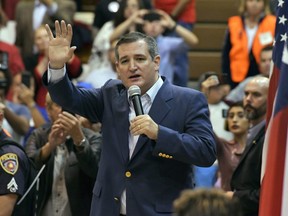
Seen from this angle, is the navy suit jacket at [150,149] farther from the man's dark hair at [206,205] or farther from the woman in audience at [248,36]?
the woman in audience at [248,36]

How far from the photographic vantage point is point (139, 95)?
4703 millimetres

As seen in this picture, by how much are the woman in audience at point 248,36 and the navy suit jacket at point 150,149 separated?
4325 mm

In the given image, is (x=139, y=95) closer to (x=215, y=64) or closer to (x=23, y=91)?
(x=23, y=91)

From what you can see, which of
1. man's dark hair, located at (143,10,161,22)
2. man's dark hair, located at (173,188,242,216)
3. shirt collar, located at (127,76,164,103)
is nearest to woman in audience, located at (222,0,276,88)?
man's dark hair, located at (143,10,161,22)

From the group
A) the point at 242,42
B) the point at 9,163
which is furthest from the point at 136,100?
the point at 242,42

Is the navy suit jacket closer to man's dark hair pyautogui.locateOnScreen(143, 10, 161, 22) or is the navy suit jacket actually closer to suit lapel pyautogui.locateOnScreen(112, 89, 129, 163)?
suit lapel pyautogui.locateOnScreen(112, 89, 129, 163)

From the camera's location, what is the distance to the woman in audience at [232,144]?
Result: 6531 millimetres

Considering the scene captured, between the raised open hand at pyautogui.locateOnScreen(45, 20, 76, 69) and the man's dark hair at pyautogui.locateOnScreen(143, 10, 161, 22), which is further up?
the raised open hand at pyautogui.locateOnScreen(45, 20, 76, 69)

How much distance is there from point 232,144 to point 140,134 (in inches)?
94.2

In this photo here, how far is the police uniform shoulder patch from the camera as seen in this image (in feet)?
17.8

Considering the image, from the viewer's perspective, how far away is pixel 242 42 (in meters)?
9.41

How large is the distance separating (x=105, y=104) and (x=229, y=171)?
169 cm

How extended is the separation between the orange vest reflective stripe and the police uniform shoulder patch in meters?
4.25

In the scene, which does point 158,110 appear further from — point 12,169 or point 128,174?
point 12,169
